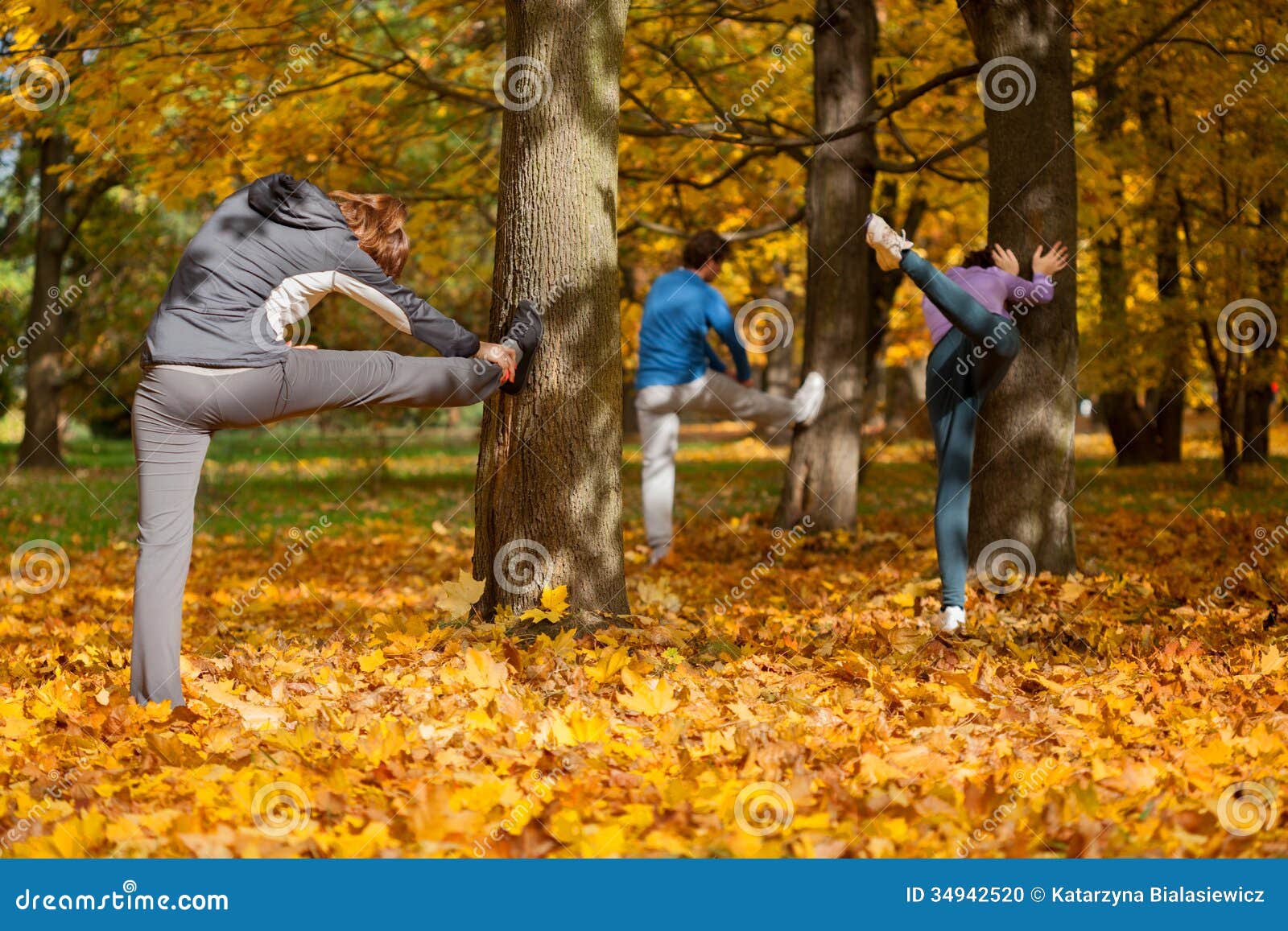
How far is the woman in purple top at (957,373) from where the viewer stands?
4.95 meters

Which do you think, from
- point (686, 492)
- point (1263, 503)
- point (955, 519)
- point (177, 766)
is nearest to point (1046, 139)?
point (955, 519)

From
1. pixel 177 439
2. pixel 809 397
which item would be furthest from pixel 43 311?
pixel 177 439

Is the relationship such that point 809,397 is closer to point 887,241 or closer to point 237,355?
point 887,241

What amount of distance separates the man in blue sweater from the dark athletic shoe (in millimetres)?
2652

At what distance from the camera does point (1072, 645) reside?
470 centimetres

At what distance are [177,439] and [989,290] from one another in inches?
134

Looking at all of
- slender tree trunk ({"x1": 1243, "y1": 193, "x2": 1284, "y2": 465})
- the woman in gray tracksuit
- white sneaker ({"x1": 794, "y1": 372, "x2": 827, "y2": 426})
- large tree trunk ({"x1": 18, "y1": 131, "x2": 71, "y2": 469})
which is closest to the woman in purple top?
the woman in gray tracksuit

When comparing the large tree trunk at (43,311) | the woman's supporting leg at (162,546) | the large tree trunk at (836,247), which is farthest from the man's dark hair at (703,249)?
the large tree trunk at (43,311)

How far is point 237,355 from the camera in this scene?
383 centimetres

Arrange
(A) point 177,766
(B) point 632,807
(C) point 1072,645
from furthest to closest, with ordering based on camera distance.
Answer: (C) point 1072,645 → (A) point 177,766 → (B) point 632,807

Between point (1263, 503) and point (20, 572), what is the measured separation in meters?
9.67

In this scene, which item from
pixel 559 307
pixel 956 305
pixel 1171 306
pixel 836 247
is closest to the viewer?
pixel 559 307

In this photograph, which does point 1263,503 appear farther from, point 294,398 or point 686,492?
point 294,398

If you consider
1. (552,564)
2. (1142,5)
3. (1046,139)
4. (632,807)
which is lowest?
(632,807)
